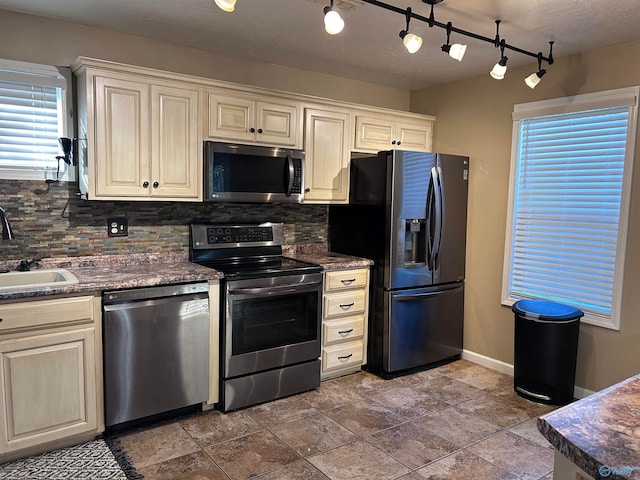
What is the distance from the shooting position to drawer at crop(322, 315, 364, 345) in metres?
3.51

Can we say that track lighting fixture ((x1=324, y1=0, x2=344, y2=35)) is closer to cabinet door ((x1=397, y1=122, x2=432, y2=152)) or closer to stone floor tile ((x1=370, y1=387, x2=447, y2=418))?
cabinet door ((x1=397, y1=122, x2=432, y2=152))

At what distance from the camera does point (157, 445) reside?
2592mm

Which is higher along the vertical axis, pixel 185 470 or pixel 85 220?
pixel 85 220

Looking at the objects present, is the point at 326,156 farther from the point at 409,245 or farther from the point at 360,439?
the point at 360,439

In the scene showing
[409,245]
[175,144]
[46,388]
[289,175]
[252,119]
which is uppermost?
[252,119]

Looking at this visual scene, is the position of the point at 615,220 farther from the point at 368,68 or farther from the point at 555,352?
the point at 368,68

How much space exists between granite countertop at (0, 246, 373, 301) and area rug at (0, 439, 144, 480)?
843 millimetres

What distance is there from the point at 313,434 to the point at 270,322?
0.75 m

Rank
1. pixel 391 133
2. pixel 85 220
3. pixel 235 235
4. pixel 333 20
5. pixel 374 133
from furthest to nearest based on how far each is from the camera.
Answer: pixel 391 133 < pixel 374 133 < pixel 235 235 < pixel 85 220 < pixel 333 20

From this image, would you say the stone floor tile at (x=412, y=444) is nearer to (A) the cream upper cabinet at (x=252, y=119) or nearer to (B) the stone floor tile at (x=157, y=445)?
(B) the stone floor tile at (x=157, y=445)

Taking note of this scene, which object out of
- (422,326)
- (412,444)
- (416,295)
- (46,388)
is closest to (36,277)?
(46,388)

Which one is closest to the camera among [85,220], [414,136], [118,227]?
[85,220]

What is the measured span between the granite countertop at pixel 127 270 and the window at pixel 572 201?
1.25 metres

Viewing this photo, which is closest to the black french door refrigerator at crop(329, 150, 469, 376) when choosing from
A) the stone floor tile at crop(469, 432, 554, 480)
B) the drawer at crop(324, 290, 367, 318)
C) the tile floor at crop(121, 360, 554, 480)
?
the drawer at crop(324, 290, 367, 318)
